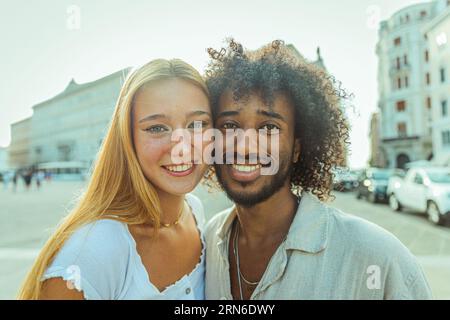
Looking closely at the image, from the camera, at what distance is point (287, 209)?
1457 mm

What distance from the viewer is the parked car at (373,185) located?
8094 mm

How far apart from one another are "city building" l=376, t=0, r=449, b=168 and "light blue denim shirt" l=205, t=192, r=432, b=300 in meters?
1.07

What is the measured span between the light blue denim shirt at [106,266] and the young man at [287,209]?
0.29 m

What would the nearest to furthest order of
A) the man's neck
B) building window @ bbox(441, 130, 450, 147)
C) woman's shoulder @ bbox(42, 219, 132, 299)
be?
woman's shoulder @ bbox(42, 219, 132, 299), the man's neck, building window @ bbox(441, 130, 450, 147)

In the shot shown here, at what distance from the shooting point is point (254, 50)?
1516 millimetres

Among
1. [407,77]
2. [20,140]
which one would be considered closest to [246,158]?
[20,140]

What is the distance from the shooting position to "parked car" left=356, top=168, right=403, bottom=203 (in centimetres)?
809

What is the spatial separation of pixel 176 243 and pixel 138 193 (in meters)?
0.27

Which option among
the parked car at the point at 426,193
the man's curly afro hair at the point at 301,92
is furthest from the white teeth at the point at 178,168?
the parked car at the point at 426,193

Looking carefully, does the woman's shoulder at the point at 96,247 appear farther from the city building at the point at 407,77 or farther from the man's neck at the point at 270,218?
the city building at the point at 407,77

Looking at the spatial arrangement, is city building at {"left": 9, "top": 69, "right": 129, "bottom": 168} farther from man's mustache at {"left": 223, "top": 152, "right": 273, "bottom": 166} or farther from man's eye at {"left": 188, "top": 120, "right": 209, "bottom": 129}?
man's mustache at {"left": 223, "top": 152, "right": 273, "bottom": 166}

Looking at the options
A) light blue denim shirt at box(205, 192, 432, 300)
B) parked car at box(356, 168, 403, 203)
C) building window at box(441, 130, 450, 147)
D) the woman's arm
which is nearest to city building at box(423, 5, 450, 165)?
light blue denim shirt at box(205, 192, 432, 300)
